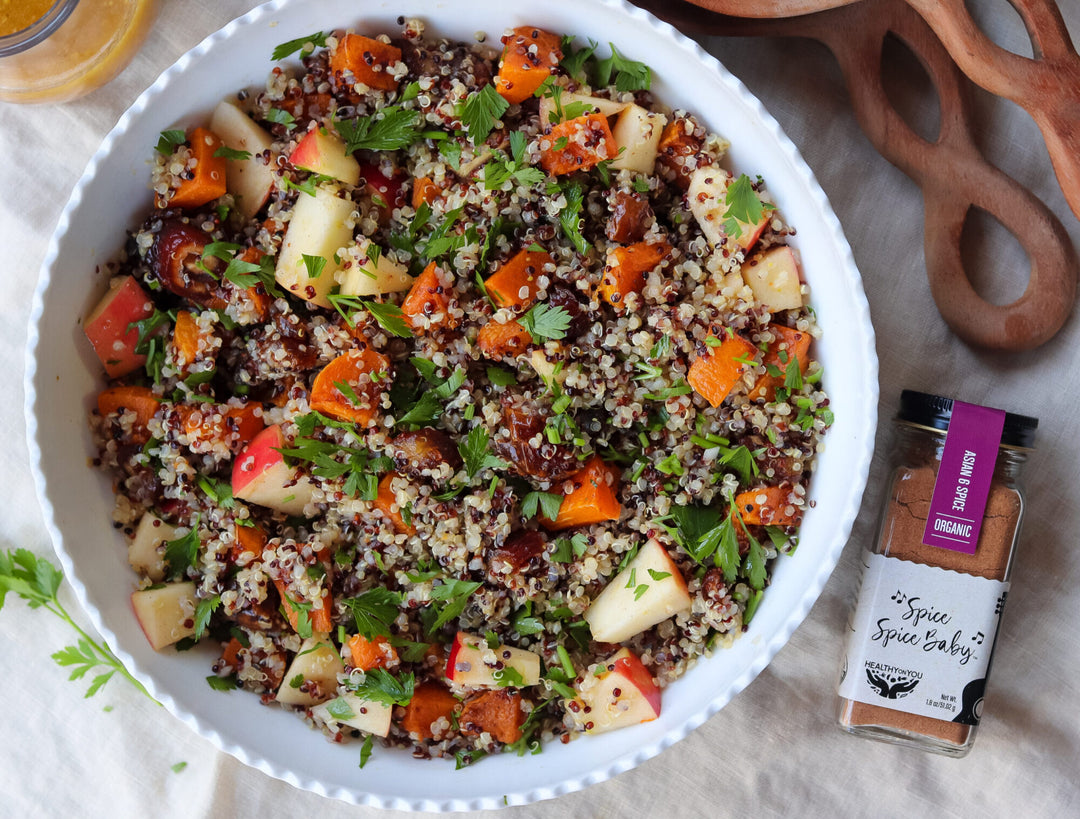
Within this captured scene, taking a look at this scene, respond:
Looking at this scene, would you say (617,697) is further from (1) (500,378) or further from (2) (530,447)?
(1) (500,378)

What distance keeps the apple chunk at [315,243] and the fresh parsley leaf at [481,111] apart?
292mm

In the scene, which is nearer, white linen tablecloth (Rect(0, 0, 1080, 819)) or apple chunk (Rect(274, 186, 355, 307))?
apple chunk (Rect(274, 186, 355, 307))

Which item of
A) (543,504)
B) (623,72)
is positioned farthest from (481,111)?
Answer: (543,504)

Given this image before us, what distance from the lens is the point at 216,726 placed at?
6.01 feet

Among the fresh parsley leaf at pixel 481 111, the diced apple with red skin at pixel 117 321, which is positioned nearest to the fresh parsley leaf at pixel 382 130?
the fresh parsley leaf at pixel 481 111

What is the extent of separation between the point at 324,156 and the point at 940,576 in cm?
160

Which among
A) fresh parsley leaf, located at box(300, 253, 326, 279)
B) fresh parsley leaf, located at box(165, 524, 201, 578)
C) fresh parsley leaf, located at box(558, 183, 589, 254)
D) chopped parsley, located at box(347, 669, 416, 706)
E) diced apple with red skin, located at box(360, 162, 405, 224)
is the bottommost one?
chopped parsley, located at box(347, 669, 416, 706)

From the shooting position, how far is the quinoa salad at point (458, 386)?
71.0 inches

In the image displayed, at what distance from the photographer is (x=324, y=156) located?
179cm

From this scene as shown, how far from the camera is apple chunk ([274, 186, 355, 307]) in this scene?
1793 mm

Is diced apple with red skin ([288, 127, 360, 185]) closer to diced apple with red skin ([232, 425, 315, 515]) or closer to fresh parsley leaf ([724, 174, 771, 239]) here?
diced apple with red skin ([232, 425, 315, 515])

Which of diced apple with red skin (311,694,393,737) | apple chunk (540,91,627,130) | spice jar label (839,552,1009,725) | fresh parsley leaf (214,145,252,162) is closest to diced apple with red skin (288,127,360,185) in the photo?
fresh parsley leaf (214,145,252,162)

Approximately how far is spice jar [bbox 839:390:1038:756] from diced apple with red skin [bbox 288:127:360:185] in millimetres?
1351

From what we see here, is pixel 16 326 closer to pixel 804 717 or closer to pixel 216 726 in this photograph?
pixel 216 726
